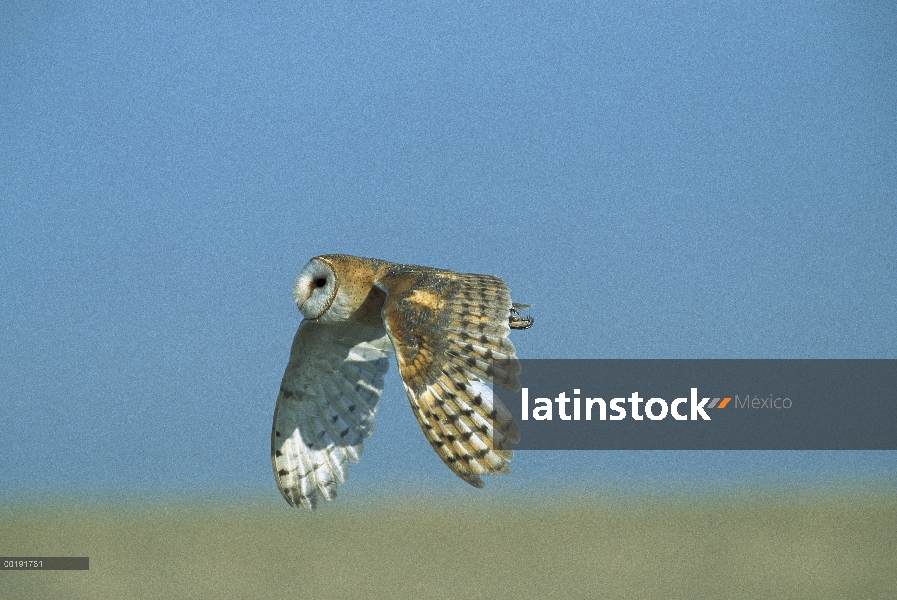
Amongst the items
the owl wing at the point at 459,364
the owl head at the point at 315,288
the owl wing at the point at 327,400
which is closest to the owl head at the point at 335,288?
the owl head at the point at 315,288

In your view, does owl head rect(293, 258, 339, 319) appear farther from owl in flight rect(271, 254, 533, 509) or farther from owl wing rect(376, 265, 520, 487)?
owl wing rect(376, 265, 520, 487)

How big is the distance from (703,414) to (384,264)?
3827 millimetres

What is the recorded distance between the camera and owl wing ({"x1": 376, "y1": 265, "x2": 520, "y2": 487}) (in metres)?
6.27

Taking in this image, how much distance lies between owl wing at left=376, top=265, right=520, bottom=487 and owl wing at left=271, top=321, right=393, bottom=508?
169 cm

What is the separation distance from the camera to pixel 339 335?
8.55 m

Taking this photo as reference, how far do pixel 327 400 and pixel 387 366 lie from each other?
0.61 m

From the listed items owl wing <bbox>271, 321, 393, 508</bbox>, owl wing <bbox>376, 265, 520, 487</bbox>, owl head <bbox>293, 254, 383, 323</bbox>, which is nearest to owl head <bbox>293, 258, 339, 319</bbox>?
owl head <bbox>293, 254, 383, 323</bbox>

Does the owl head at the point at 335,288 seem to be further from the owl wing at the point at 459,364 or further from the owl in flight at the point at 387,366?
the owl wing at the point at 459,364

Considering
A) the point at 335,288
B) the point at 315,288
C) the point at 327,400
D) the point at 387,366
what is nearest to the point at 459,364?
the point at 335,288

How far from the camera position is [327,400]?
8.65 meters

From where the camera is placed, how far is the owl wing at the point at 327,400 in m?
8.40

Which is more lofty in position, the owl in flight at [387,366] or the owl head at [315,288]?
the owl head at [315,288]

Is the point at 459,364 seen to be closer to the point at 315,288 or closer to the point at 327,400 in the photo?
the point at 315,288

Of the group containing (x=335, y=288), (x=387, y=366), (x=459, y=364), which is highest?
(x=335, y=288)
